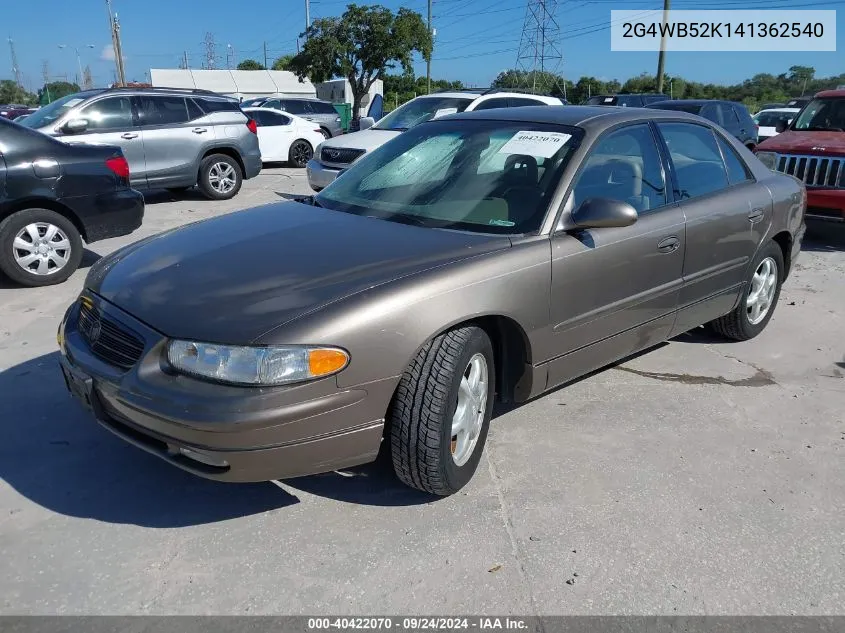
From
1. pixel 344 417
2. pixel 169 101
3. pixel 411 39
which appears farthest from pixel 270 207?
pixel 411 39

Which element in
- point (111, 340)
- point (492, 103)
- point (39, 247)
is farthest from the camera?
point (492, 103)

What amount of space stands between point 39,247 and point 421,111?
22.7ft

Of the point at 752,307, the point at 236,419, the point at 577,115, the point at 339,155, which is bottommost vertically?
the point at 752,307

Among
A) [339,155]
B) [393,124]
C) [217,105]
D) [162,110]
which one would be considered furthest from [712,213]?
[217,105]

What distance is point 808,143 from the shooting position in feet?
26.9

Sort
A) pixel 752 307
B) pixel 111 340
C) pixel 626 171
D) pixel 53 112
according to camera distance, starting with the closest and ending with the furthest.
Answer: pixel 111 340 → pixel 626 171 → pixel 752 307 → pixel 53 112

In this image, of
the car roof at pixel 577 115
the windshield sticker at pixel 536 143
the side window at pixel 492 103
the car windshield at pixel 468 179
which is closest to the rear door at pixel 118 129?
the side window at pixel 492 103

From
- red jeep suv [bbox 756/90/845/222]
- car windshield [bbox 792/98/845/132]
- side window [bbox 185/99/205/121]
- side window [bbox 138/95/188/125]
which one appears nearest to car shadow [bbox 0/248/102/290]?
side window [bbox 138/95/188/125]

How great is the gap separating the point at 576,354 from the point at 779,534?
3.75ft

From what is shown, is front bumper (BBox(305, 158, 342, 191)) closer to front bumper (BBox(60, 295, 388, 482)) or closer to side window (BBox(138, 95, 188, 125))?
side window (BBox(138, 95, 188, 125))

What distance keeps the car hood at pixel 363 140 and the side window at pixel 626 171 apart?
21.7 ft

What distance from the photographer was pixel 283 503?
2.98 metres

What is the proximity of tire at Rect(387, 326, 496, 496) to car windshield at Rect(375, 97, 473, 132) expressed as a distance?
8728 millimetres

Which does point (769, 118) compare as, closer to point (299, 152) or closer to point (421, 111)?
point (421, 111)
